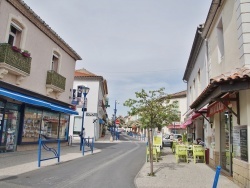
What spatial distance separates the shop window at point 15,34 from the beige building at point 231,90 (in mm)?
9945

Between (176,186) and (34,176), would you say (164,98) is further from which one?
(34,176)

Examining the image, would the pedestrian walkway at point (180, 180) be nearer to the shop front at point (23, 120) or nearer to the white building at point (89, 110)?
the shop front at point (23, 120)

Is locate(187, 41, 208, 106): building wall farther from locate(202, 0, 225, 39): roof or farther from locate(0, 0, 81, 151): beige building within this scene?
locate(0, 0, 81, 151): beige building

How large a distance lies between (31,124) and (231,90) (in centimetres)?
1289

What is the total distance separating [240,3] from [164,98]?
423cm

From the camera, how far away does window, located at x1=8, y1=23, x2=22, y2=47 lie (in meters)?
13.6

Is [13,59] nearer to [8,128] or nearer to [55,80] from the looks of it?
[8,128]

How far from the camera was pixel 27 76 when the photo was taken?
14.4m

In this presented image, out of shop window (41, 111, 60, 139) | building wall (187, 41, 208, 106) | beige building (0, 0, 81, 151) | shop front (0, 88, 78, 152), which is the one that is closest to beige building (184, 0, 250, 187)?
building wall (187, 41, 208, 106)

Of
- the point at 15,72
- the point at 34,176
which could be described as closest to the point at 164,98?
the point at 34,176

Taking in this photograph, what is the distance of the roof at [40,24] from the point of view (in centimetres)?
1350

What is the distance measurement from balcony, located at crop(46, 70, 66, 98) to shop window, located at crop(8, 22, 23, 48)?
338 centimetres

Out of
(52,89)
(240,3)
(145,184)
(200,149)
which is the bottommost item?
(145,184)

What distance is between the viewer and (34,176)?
799 cm
